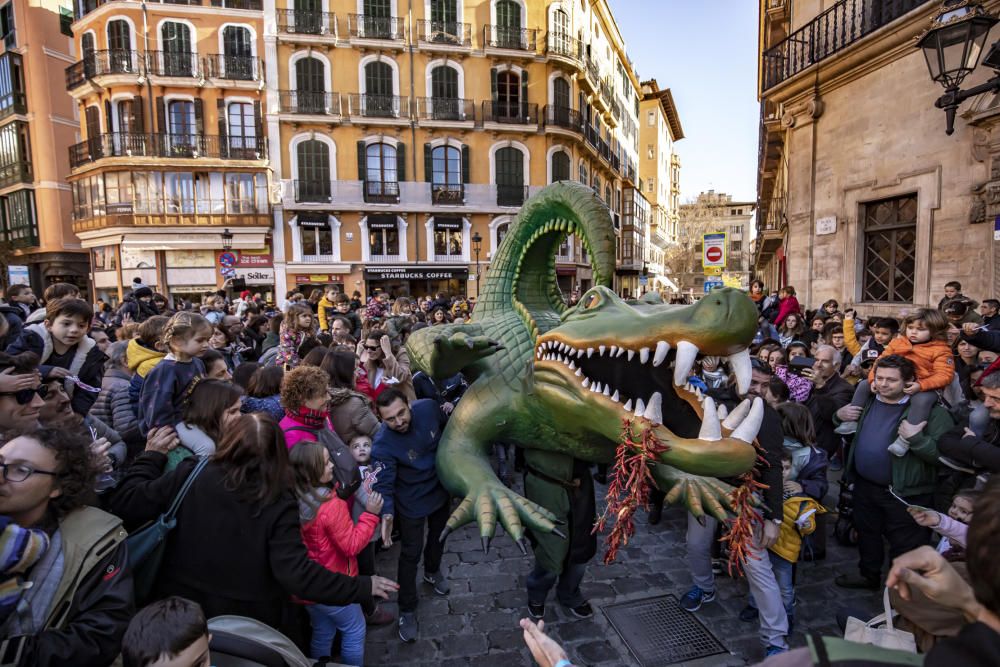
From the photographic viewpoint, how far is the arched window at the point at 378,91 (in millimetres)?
21672

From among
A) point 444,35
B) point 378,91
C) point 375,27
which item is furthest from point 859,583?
point 375,27

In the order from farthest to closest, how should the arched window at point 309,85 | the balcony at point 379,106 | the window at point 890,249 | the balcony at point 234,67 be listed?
the balcony at point 379,106, the arched window at point 309,85, the balcony at point 234,67, the window at point 890,249

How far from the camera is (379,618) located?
3041 mm

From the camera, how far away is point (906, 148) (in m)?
7.30

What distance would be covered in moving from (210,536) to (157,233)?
2302cm

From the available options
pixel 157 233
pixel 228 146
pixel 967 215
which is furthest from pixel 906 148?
pixel 157 233

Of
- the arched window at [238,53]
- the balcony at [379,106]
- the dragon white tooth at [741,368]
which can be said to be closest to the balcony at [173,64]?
the arched window at [238,53]

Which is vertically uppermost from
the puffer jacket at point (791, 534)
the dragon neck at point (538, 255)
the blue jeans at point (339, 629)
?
the dragon neck at point (538, 255)

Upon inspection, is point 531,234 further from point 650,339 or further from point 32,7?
point 32,7

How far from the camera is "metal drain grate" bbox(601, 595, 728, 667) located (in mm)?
2742

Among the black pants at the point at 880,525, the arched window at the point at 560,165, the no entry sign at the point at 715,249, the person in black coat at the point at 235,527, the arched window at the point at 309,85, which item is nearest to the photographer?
the person in black coat at the point at 235,527

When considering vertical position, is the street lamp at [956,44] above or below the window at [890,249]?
above

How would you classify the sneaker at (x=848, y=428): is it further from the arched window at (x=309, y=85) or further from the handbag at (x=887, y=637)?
the arched window at (x=309, y=85)

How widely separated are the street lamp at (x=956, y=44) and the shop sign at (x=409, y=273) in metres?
19.3
